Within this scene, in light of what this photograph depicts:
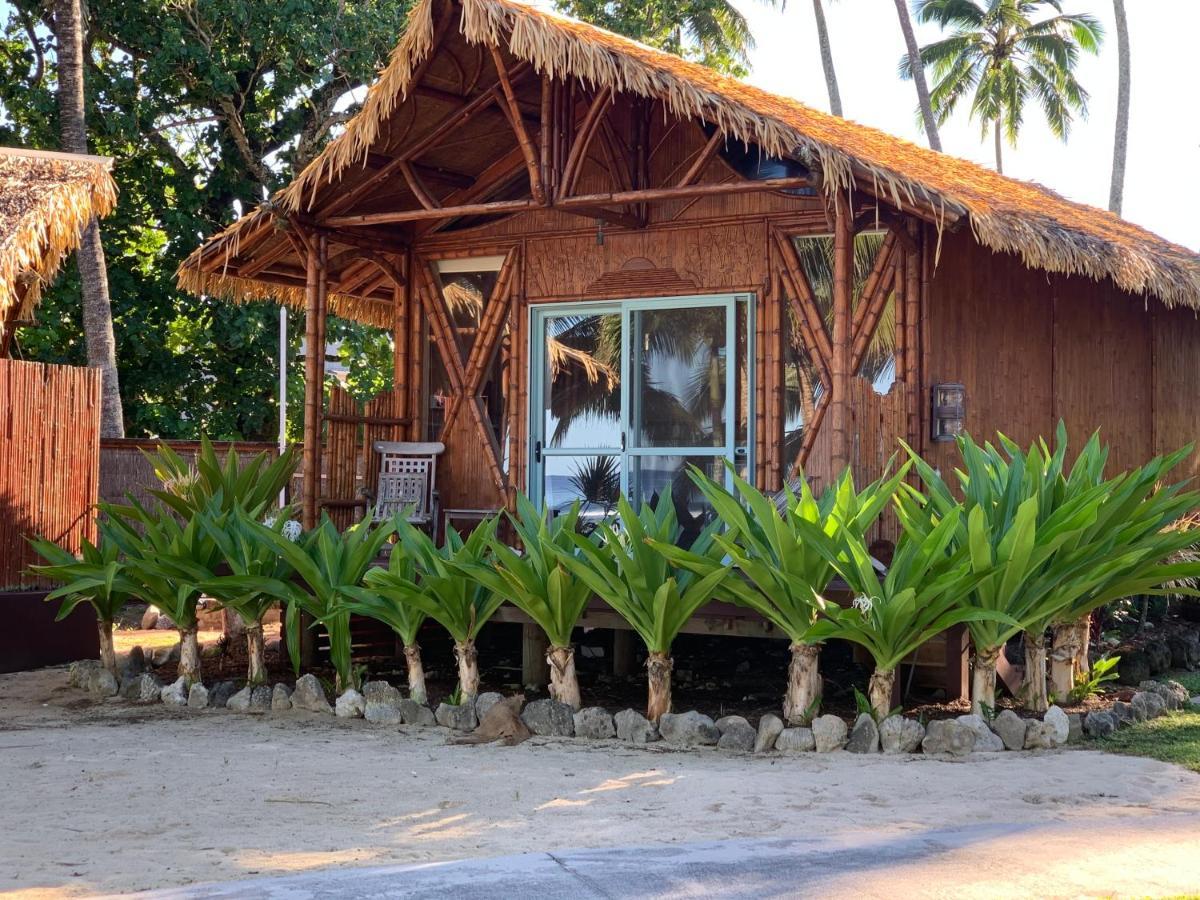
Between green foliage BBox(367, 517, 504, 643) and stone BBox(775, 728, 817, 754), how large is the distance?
171 centimetres

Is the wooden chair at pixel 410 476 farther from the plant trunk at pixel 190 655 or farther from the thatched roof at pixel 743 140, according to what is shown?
the plant trunk at pixel 190 655

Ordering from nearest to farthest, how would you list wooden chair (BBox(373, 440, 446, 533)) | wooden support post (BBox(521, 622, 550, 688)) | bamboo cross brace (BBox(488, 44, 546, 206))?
wooden support post (BBox(521, 622, 550, 688)), bamboo cross brace (BBox(488, 44, 546, 206)), wooden chair (BBox(373, 440, 446, 533))

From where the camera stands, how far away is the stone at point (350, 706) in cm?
780

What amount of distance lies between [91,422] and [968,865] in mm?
7960

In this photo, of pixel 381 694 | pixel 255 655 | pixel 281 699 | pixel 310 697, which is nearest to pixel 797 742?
pixel 381 694

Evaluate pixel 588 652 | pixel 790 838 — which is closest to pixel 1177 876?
pixel 790 838

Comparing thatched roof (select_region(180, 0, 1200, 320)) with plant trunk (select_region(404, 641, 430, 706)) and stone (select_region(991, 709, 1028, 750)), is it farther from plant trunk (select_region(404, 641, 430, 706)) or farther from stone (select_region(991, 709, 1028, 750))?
plant trunk (select_region(404, 641, 430, 706))

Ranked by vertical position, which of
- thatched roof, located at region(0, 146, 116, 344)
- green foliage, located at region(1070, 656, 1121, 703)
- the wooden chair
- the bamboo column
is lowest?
green foliage, located at region(1070, 656, 1121, 703)

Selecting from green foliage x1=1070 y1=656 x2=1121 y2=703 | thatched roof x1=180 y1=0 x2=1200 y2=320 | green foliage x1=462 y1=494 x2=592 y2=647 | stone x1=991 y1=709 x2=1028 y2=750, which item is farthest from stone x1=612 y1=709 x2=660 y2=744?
thatched roof x1=180 y1=0 x2=1200 y2=320

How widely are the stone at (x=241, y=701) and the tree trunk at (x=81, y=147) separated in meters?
9.15

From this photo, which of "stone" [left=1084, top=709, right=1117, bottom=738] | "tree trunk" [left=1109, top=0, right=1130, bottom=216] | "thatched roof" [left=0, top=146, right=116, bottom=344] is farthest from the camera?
"tree trunk" [left=1109, top=0, right=1130, bottom=216]

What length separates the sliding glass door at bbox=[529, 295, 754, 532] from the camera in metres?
9.76

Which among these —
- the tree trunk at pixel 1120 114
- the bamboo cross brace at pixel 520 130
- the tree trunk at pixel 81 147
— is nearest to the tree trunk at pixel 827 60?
the tree trunk at pixel 1120 114

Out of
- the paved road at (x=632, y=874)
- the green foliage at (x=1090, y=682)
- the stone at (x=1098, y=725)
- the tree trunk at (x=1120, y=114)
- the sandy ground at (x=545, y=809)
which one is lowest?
the sandy ground at (x=545, y=809)
